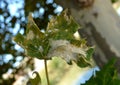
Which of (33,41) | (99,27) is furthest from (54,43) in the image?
(99,27)

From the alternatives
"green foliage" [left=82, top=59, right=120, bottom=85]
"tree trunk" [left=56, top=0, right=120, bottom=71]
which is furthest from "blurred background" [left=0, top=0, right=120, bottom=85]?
"green foliage" [left=82, top=59, right=120, bottom=85]

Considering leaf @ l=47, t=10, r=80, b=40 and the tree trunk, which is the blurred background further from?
leaf @ l=47, t=10, r=80, b=40

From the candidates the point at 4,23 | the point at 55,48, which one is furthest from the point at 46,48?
the point at 4,23

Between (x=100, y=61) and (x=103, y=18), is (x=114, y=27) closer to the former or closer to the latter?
(x=103, y=18)

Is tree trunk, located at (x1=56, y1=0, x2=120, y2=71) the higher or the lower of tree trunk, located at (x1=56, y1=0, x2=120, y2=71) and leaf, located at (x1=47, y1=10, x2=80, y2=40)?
the higher

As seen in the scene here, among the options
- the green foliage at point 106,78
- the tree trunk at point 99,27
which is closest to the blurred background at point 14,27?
the tree trunk at point 99,27

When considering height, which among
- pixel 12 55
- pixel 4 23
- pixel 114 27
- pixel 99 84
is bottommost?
pixel 99 84
